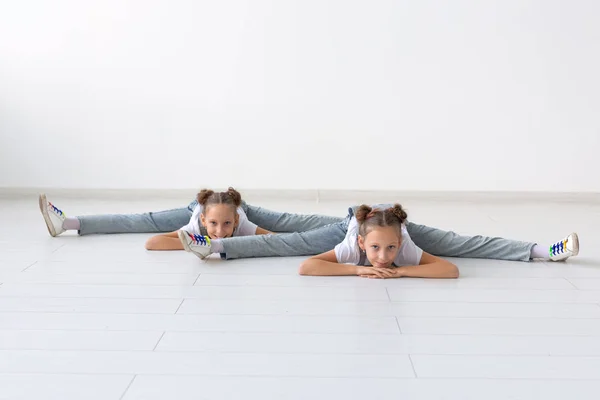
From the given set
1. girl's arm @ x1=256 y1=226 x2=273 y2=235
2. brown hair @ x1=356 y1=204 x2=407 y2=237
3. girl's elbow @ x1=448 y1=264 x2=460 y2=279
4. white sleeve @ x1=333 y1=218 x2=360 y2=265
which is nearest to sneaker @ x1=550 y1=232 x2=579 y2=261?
girl's elbow @ x1=448 y1=264 x2=460 y2=279

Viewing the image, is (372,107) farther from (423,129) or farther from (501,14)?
(501,14)

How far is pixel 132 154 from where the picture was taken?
530cm

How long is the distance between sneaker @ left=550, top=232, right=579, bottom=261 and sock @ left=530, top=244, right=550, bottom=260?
1.0 inches

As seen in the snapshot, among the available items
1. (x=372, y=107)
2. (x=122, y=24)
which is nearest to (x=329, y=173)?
(x=372, y=107)

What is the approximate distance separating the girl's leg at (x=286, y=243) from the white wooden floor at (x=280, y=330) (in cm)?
6

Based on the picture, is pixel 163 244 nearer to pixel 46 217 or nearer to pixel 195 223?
pixel 195 223

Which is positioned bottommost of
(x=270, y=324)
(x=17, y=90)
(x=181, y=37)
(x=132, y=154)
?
(x=270, y=324)

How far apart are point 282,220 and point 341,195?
1.57 metres

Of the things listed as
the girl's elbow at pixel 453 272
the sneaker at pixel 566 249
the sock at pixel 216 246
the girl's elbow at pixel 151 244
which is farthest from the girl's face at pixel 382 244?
the girl's elbow at pixel 151 244

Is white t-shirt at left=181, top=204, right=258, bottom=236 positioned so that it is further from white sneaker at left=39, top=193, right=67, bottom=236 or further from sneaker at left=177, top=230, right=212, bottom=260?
white sneaker at left=39, top=193, right=67, bottom=236

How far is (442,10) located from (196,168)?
2055 mm

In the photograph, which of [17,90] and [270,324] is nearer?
[270,324]

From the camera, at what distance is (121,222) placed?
12.5 ft

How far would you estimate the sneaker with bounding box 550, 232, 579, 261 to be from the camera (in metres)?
3.10
